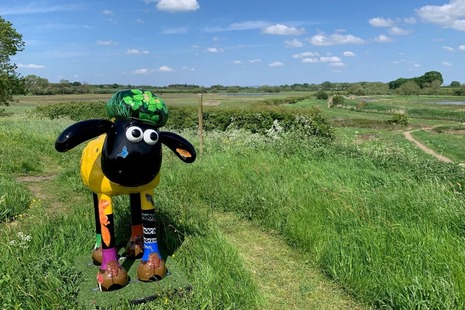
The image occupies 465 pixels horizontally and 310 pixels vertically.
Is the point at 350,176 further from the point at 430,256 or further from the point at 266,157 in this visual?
the point at 430,256

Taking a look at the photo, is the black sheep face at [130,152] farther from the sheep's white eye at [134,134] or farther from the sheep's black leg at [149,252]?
the sheep's black leg at [149,252]

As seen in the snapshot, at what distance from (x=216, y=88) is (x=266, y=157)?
5731cm

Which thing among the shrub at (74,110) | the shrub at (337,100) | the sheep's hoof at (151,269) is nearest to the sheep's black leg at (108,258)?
the sheep's hoof at (151,269)

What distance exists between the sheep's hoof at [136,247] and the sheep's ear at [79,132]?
1111mm

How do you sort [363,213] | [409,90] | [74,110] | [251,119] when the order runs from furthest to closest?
1. [409,90]
2. [74,110]
3. [251,119]
4. [363,213]

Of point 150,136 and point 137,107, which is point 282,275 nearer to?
point 150,136

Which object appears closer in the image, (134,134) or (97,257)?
(134,134)

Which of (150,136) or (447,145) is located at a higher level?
(150,136)

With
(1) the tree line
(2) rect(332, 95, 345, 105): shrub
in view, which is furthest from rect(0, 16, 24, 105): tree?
(2) rect(332, 95, 345, 105): shrub

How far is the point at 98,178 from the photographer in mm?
3143

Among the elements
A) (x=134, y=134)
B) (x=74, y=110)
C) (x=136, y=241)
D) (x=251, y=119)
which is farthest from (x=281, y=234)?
(x=74, y=110)

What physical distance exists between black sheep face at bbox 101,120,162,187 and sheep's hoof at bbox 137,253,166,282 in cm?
67

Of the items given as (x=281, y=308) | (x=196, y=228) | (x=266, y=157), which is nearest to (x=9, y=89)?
(x=266, y=157)

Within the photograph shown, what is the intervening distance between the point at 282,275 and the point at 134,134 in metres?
2.09
